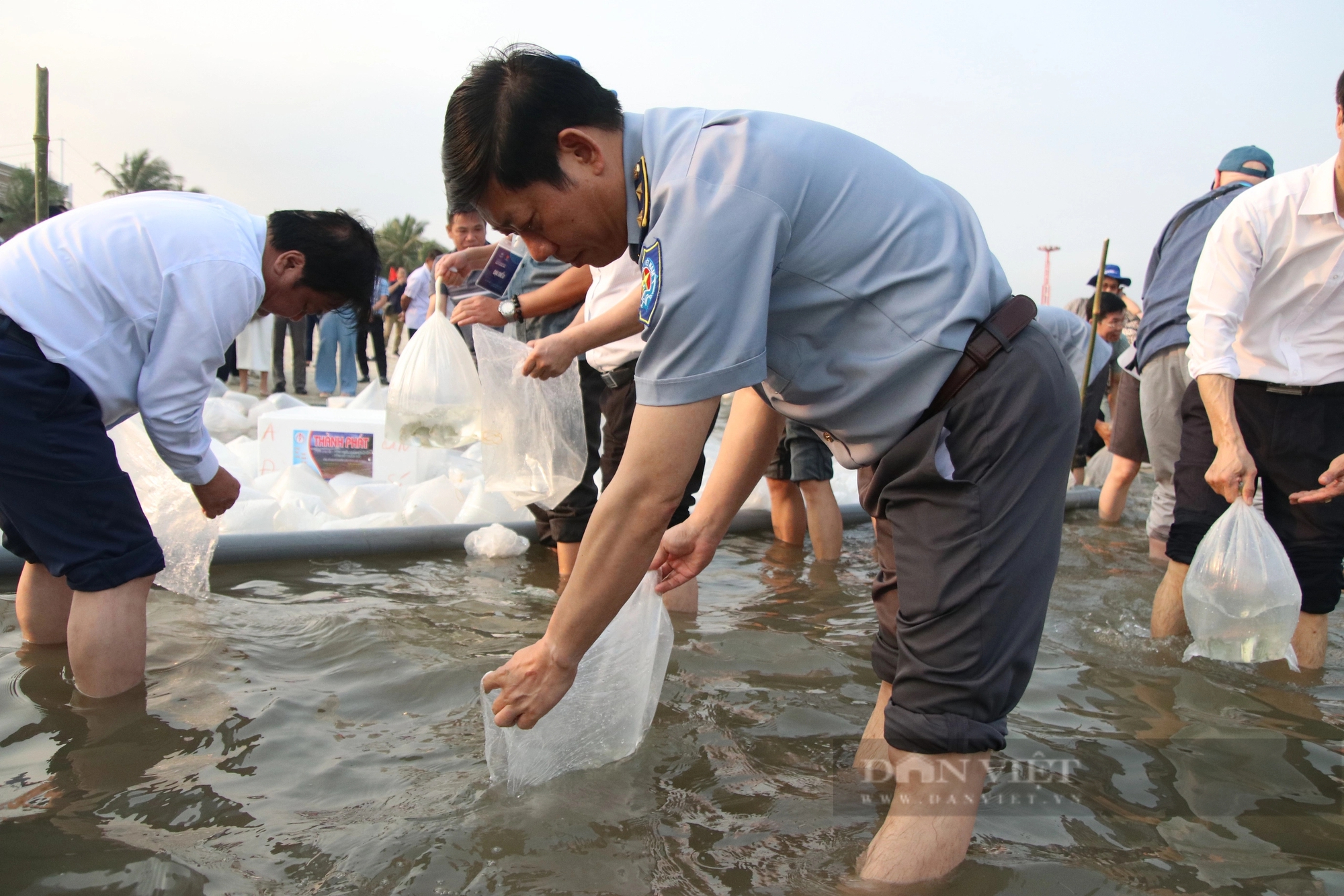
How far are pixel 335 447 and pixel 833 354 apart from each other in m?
4.01

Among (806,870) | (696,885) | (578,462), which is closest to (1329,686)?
(806,870)

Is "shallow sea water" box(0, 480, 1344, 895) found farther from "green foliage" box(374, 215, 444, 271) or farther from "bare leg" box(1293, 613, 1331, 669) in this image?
"green foliage" box(374, 215, 444, 271)

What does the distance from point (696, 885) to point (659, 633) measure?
552 mm

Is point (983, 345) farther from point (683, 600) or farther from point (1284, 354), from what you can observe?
point (683, 600)

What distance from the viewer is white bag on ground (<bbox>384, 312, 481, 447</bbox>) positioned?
3504mm

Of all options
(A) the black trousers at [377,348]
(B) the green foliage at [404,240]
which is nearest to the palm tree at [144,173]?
(B) the green foliage at [404,240]

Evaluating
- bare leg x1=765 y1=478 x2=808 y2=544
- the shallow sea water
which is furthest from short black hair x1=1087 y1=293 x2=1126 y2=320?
the shallow sea water

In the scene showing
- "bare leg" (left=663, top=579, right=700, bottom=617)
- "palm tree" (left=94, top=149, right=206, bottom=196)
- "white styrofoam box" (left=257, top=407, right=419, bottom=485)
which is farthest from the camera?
"palm tree" (left=94, top=149, right=206, bottom=196)

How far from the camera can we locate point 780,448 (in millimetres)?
4043

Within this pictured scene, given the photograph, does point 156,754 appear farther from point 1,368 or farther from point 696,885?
point 696,885

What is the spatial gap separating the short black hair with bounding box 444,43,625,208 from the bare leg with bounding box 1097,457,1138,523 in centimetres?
458

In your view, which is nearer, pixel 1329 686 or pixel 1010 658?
pixel 1010 658

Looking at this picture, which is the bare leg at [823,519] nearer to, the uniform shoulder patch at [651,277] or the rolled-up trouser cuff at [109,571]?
the rolled-up trouser cuff at [109,571]

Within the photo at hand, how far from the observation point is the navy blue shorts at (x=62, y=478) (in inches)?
78.2
